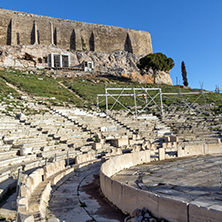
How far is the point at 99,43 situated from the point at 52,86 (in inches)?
1360

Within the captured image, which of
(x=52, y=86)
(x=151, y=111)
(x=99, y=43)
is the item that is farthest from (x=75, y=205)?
(x=99, y=43)

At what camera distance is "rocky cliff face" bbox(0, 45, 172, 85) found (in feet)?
155

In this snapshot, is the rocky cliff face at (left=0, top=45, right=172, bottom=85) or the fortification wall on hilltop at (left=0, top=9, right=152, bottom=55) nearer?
the rocky cliff face at (left=0, top=45, right=172, bottom=85)

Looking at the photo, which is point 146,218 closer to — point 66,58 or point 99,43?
point 66,58

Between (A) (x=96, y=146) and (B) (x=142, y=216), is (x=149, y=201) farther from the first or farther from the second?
(A) (x=96, y=146)

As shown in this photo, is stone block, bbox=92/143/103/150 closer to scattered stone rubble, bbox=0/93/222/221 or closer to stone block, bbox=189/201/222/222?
scattered stone rubble, bbox=0/93/222/221

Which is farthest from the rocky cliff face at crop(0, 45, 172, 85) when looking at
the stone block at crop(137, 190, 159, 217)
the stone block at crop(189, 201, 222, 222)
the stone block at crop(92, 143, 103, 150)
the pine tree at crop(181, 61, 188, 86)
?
the stone block at crop(189, 201, 222, 222)

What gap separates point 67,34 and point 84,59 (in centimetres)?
1244

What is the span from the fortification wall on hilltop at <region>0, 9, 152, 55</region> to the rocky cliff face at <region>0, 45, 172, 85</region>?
6204 mm

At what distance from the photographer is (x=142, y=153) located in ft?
38.2

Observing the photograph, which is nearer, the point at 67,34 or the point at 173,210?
the point at 173,210

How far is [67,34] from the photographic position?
202ft

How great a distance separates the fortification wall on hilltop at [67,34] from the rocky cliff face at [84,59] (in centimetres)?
620

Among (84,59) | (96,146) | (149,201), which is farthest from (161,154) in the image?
(84,59)
